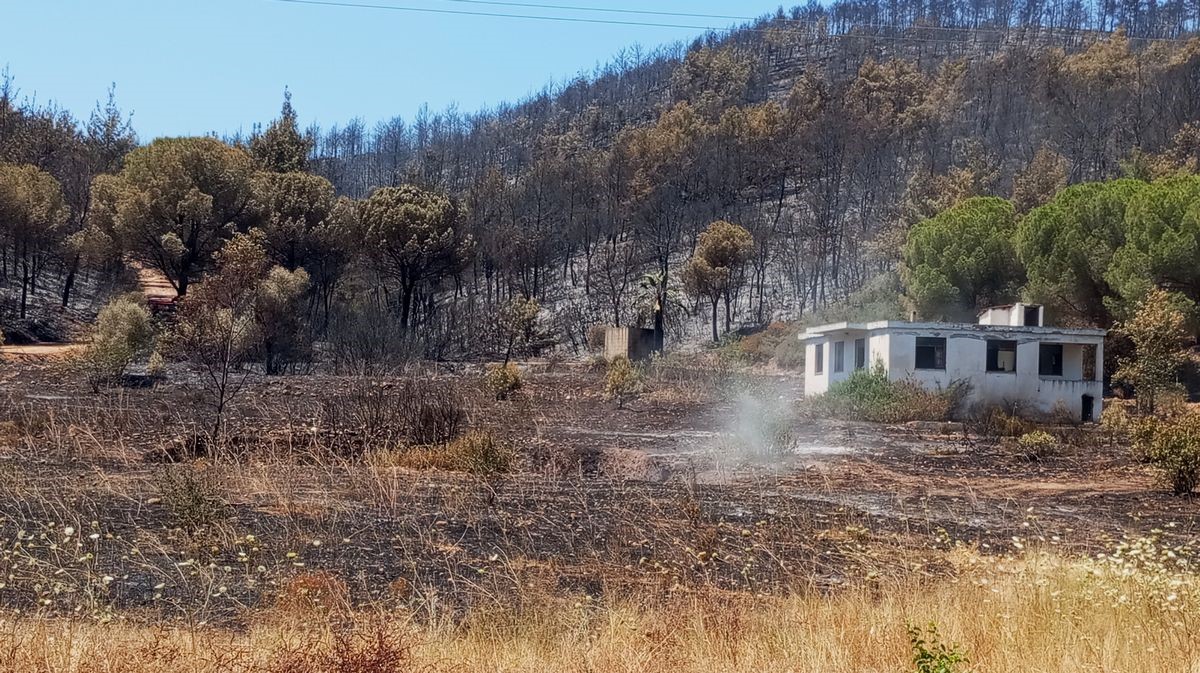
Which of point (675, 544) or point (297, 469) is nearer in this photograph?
point (675, 544)

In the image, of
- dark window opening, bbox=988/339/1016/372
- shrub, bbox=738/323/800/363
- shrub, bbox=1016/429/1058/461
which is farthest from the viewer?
shrub, bbox=738/323/800/363

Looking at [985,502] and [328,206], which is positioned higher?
[328,206]

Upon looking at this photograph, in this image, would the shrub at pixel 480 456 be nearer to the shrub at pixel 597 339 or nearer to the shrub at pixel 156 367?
the shrub at pixel 156 367

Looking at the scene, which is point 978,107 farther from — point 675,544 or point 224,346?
point 675,544

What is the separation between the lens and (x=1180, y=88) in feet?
187

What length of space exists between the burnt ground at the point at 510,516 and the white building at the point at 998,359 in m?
8.39

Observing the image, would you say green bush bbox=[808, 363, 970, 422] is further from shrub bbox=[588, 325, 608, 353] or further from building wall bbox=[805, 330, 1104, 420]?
shrub bbox=[588, 325, 608, 353]

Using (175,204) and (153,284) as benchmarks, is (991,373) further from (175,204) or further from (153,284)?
(153,284)

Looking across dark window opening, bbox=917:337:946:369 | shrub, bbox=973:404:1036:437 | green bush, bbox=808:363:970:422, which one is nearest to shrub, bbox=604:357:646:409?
green bush, bbox=808:363:970:422

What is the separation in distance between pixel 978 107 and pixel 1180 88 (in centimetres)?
1337

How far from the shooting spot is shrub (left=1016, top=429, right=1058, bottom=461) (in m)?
17.8

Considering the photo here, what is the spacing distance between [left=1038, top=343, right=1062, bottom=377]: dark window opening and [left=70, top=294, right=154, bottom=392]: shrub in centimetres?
2339

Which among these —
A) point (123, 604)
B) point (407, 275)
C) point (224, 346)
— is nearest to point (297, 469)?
point (224, 346)

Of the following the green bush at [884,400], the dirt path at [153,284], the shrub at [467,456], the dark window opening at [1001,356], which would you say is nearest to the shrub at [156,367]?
the dirt path at [153,284]
